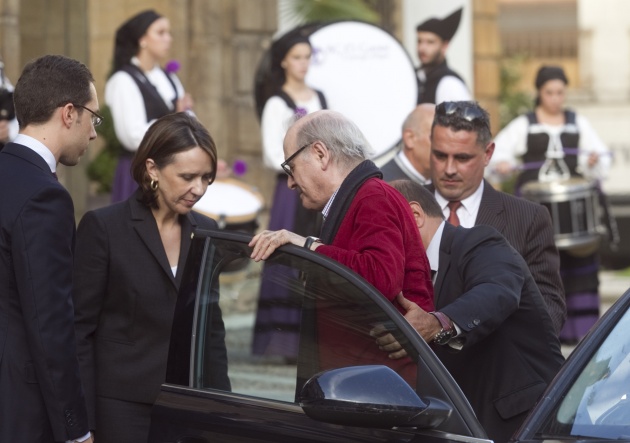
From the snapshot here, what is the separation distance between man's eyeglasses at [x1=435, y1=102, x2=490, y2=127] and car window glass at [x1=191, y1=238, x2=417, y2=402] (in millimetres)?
1711

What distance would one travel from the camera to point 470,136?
19.9 feet

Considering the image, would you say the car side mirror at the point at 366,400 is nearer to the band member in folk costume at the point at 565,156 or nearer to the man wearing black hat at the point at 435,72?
the man wearing black hat at the point at 435,72

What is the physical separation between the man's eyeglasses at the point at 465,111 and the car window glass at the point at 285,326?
171 cm

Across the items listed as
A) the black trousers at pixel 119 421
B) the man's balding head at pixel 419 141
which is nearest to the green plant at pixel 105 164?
the man's balding head at pixel 419 141

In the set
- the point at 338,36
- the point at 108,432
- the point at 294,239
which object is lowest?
the point at 108,432

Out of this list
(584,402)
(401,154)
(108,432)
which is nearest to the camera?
(584,402)

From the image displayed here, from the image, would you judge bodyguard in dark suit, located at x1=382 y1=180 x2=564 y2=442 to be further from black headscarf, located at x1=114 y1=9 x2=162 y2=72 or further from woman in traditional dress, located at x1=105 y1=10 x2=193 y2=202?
black headscarf, located at x1=114 y1=9 x2=162 y2=72

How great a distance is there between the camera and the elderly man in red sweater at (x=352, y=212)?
14.0 feet

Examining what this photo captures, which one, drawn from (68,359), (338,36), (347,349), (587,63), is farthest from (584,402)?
(587,63)

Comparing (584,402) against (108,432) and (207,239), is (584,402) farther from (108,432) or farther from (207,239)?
(108,432)

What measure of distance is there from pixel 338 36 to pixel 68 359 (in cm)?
627

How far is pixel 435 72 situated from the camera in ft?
35.0

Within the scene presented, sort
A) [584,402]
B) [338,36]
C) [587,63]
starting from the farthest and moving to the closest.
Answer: [587,63]
[338,36]
[584,402]

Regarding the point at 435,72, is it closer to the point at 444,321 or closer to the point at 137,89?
the point at 137,89
